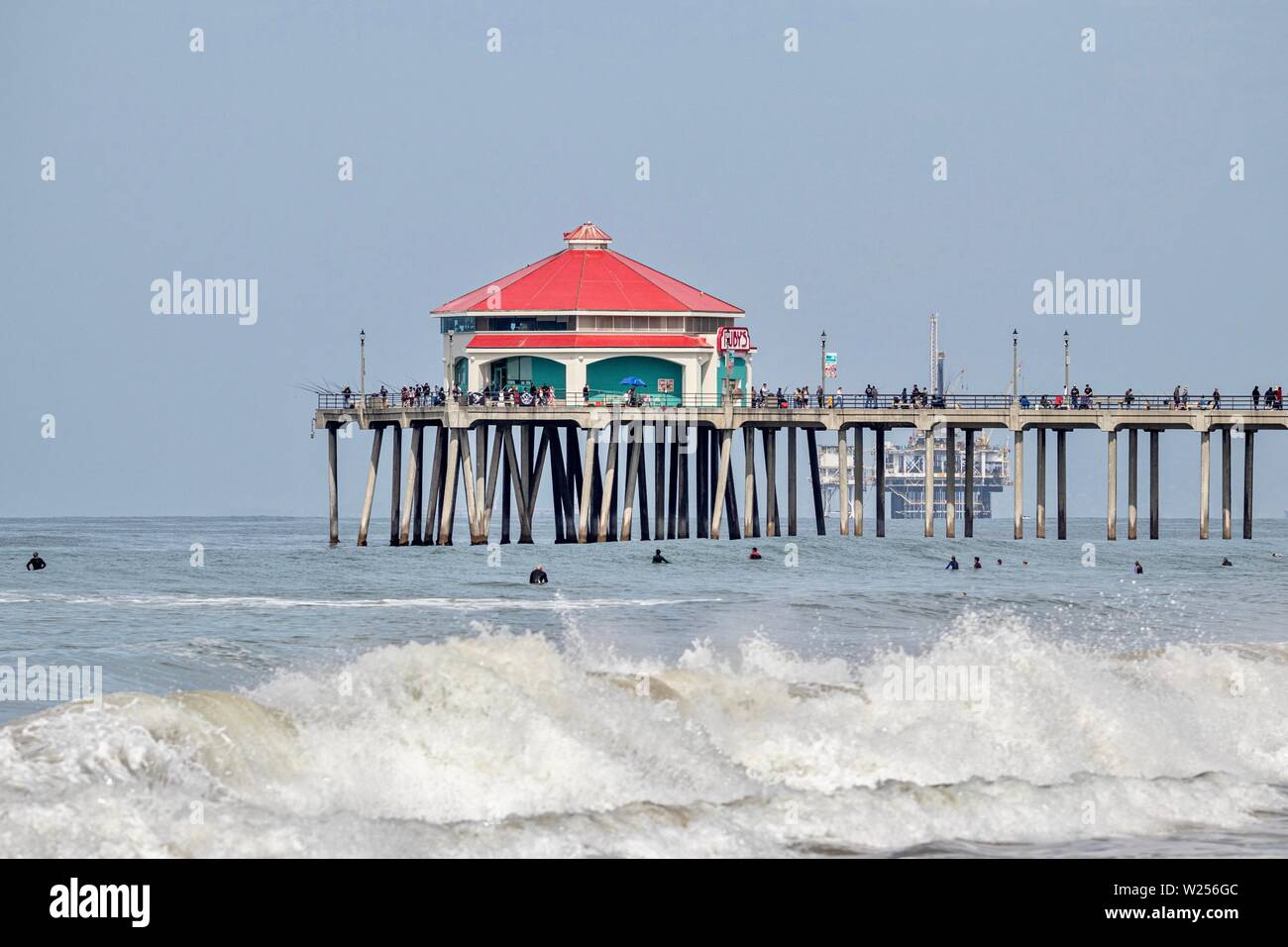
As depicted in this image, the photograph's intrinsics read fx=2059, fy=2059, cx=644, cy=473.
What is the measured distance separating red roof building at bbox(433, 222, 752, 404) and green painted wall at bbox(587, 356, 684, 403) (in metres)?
0.03

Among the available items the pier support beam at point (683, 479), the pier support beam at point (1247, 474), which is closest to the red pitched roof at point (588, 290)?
the pier support beam at point (683, 479)

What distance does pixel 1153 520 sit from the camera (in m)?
73.4

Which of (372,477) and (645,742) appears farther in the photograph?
(372,477)

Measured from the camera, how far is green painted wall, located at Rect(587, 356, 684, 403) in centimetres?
6662

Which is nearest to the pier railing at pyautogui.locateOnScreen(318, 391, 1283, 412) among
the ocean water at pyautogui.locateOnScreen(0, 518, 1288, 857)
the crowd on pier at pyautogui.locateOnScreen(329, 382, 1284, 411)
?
the crowd on pier at pyautogui.locateOnScreen(329, 382, 1284, 411)

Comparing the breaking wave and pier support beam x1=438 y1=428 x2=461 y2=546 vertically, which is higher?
pier support beam x1=438 y1=428 x2=461 y2=546

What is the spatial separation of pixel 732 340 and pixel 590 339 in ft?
16.6

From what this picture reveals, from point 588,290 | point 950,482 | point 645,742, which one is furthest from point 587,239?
point 645,742

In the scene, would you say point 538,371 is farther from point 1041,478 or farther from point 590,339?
point 1041,478

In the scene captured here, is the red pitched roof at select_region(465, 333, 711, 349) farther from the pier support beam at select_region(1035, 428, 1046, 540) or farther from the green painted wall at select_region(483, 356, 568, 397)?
the pier support beam at select_region(1035, 428, 1046, 540)

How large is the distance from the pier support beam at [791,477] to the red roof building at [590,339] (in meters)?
2.89

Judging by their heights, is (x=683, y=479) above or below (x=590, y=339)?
below

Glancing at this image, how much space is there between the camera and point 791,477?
2721 inches
